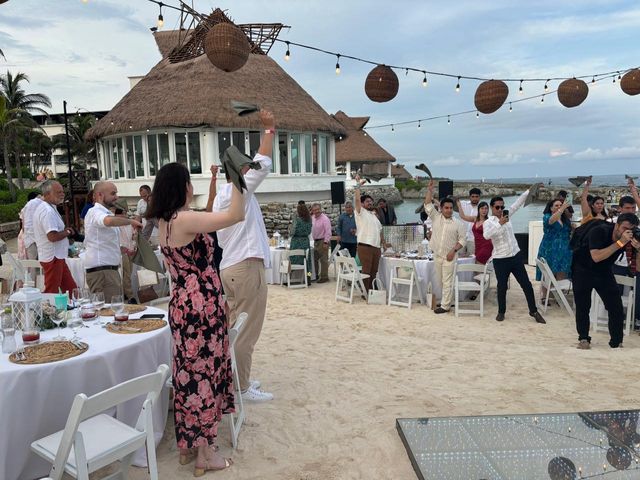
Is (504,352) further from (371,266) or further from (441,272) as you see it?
(371,266)

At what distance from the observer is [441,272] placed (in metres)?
6.96

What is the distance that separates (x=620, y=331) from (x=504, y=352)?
139 cm

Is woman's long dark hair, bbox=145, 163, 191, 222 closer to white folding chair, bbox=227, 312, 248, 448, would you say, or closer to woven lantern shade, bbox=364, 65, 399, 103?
white folding chair, bbox=227, 312, 248, 448

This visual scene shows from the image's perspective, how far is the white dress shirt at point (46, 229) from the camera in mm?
4719

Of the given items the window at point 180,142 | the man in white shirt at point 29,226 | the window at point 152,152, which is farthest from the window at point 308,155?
the man in white shirt at point 29,226

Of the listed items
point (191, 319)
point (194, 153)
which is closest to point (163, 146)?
point (194, 153)

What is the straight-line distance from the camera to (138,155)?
19766 millimetres

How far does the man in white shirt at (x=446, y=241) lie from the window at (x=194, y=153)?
1412 cm

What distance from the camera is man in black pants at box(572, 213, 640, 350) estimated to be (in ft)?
14.7

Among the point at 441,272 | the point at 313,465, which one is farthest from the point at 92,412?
the point at 441,272

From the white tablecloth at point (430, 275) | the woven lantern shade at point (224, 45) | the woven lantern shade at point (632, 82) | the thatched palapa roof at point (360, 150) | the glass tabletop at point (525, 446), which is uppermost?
the thatched palapa roof at point (360, 150)

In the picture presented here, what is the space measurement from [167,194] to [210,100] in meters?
17.4

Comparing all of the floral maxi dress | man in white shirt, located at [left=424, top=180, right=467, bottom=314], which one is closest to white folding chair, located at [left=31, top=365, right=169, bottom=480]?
the floral maxi dress

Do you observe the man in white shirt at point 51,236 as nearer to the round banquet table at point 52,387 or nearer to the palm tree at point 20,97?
the round banquet table at point 52,387
